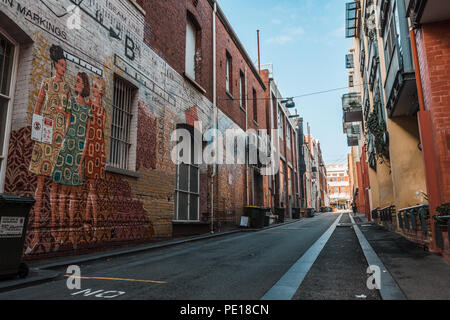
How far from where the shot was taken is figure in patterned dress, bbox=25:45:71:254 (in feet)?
18.7

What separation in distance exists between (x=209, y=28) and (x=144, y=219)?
30.7 ft

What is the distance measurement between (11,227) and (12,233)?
8 centimetres

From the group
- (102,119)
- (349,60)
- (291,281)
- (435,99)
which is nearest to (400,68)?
(435,99)

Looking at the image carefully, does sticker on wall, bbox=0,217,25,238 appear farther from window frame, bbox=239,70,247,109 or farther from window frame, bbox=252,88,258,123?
window frame, bbox=252,88,258,123

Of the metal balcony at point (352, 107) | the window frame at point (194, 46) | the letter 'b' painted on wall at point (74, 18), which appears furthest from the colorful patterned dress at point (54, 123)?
the metal balcony at point (352, 107)

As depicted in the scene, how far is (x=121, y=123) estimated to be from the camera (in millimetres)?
8453

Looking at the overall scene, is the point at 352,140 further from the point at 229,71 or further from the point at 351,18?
the point at 229,71

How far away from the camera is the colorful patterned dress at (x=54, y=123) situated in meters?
5.75

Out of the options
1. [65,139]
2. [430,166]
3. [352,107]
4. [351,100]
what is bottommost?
[430,166]

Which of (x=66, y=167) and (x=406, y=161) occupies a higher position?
(x=406, y=161)

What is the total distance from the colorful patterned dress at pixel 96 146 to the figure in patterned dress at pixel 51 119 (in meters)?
0.70

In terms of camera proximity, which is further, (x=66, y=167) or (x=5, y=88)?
(x=66, y=167)

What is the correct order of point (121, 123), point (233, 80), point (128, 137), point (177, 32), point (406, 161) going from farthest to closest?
1. point (233, 80)
2. point (177, 32)
3. point (406, 161)
4. point (128, 137)
5. point (121, 123)

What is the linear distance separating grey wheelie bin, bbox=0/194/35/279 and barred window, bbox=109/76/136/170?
3.57 m
